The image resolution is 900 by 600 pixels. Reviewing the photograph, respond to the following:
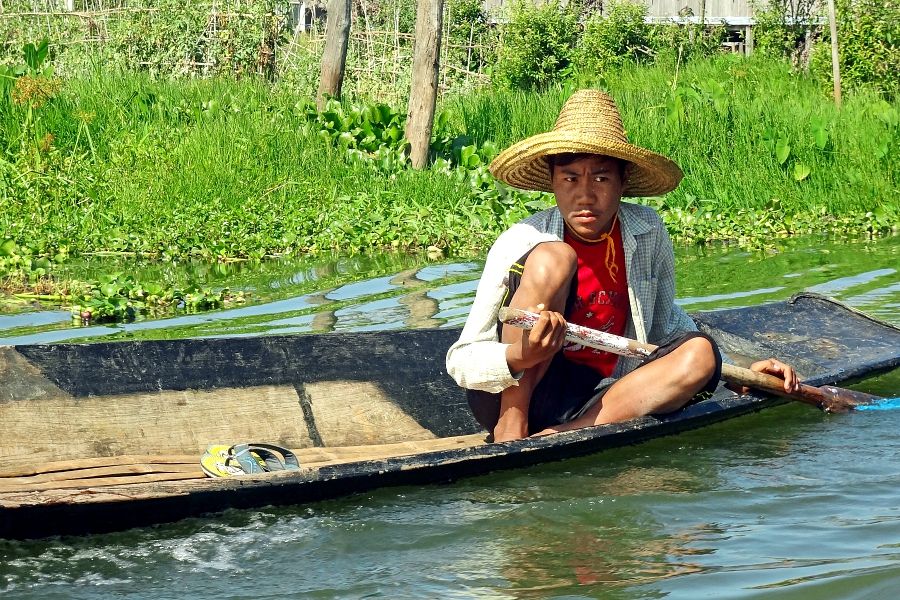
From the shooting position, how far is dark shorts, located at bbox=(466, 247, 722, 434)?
3.29 meters

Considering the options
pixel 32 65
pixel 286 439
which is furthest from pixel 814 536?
pixel 32 65

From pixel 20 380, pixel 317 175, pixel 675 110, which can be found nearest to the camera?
pixel 20 380

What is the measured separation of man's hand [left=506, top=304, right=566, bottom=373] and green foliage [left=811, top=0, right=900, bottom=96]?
9.45 m

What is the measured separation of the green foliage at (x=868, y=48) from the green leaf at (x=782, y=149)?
324 cm

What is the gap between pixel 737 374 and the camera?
134 inches

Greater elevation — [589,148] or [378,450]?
[589,148]

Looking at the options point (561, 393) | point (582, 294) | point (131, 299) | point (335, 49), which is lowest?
point (131, 299)

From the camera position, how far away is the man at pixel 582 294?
10.1ft

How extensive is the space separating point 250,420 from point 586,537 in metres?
1.34

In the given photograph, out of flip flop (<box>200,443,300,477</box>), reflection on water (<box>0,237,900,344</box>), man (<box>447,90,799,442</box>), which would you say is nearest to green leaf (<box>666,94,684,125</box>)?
reflection on water (<box>0,237,900,344</box>)

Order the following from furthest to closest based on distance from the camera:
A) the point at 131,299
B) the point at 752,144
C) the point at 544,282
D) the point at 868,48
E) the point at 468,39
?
the point at 468,39
the point at 868,48
the point at 752,144
the point at 131,299
the point at 544,282

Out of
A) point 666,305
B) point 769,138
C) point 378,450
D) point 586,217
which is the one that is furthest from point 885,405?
point 769,138

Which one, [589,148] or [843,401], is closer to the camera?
[589,148]

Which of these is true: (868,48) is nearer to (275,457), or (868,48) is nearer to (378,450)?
(378,450)
